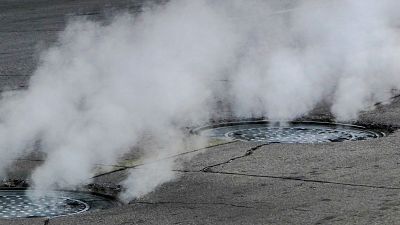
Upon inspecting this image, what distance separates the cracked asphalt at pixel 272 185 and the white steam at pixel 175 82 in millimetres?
172

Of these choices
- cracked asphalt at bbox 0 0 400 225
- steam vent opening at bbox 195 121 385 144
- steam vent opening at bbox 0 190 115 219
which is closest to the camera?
cracked asphalt at bbox 0 0 400 225

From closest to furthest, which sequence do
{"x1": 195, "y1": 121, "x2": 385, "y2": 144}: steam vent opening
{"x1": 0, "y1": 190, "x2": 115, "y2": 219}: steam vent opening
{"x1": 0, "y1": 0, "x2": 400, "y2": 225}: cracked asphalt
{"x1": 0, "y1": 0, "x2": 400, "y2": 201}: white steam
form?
{"x1": 0, "y1": 0, "x2": 400, "y2": 225}: cracked asphalt
{"x1": 0, "y1": 190, "x2": 115, "y2": 219}: steam vent opening
{"x1": 0, "y1": 0, "x2": 400, "y2": 201}: white steam
{"x1": 195, "y1": 121, "x2": 385, "y2": 144}: steam vent opening

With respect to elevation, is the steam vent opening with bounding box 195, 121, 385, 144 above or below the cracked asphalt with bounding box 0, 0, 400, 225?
above

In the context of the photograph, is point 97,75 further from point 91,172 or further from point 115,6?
point 115,6

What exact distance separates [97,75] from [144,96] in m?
0.50

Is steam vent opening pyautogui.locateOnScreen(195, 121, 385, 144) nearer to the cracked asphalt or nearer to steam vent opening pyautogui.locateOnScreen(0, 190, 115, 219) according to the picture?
the cracked asphalt

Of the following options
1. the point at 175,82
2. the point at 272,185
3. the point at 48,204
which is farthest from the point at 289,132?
the point at 48,204

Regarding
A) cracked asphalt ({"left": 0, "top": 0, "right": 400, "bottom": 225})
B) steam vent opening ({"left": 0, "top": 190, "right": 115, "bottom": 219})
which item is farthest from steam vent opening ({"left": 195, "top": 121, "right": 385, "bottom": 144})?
steam vent opening ({"left": 0, "top": 190, "right": 115, "bottom": 219})

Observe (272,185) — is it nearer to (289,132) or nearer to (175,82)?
(289,132)

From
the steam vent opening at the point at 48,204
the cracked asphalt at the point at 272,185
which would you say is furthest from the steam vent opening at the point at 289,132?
the steam vent opening at the point at 48,204

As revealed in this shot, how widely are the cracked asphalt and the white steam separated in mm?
172

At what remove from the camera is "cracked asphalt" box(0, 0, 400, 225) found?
5309 mm

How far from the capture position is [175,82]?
845cm

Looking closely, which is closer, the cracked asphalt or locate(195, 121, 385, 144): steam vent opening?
the cracked asphalt
